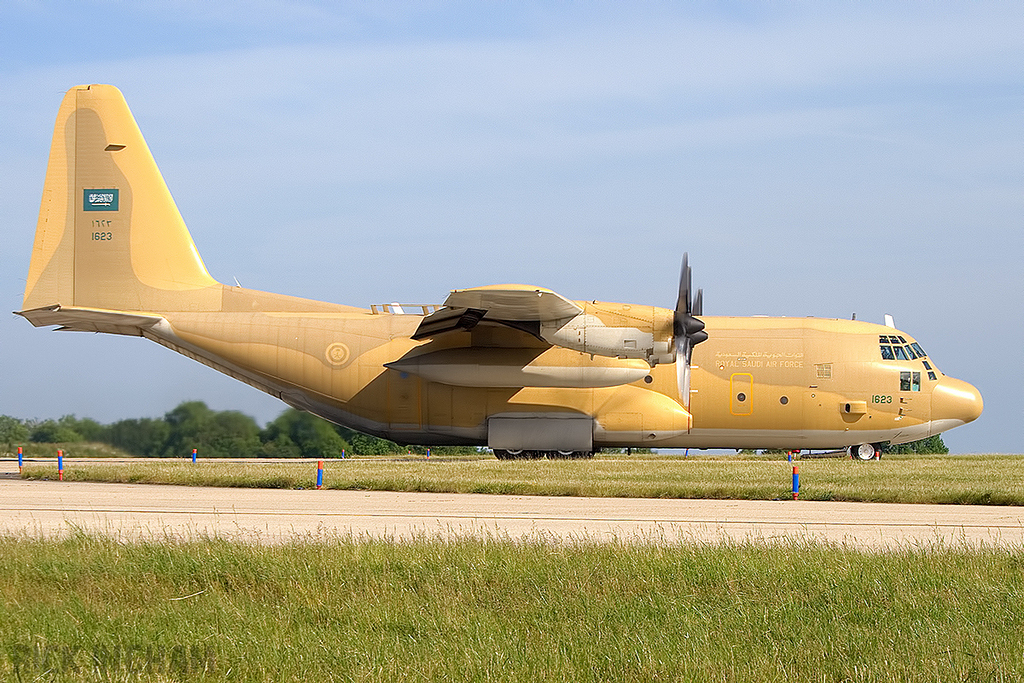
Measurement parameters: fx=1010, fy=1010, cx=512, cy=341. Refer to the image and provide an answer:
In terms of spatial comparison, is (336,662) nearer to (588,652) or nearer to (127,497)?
(588,652)

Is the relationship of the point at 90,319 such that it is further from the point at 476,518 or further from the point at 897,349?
the point at 897,349

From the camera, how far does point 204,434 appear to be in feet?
93.8

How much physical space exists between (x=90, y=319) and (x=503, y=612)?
22044mm

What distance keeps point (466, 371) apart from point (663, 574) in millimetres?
17296

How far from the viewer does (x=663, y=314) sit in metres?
26.1

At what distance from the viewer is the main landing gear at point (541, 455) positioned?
95.6 ft

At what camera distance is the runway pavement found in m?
13.7

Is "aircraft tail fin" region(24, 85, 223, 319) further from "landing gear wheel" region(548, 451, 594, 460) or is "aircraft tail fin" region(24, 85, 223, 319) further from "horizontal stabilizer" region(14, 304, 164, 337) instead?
"landing gear wheel" region(548, 451, 594, 460)

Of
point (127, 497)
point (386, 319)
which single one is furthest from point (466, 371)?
point (127, 497)

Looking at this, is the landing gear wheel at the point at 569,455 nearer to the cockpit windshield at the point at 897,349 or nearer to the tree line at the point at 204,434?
the tree line at the point at 204,434

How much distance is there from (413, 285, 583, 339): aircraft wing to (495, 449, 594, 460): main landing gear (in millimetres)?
4109

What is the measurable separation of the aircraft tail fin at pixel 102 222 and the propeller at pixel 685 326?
43.7 ft

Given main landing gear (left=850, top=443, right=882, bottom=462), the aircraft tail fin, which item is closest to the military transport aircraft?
the aircraft tail fin

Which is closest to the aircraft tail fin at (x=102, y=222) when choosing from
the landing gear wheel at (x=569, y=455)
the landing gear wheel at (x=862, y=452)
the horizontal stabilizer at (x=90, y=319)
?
the horizontal stabilizer at (x=90, y=319)
